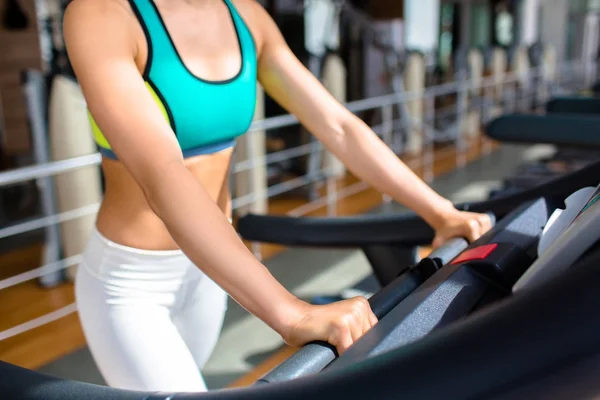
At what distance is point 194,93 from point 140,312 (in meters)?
0.33

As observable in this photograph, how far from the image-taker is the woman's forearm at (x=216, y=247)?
2.23ft

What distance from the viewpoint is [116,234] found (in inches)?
38.1

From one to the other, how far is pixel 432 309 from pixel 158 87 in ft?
1.59

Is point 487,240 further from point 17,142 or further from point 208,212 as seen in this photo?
point 17,142

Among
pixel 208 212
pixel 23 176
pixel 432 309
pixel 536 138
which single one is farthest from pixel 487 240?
pixel 23 176

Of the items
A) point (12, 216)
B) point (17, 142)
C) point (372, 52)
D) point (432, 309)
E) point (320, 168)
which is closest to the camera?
point (432, 309)

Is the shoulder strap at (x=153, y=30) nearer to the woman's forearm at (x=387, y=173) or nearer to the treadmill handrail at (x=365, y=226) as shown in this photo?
the woman's forearm at (x=387, y=173)

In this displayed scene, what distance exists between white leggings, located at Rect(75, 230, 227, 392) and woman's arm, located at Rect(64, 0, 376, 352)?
0.23 meters

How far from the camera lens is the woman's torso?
0.90 m

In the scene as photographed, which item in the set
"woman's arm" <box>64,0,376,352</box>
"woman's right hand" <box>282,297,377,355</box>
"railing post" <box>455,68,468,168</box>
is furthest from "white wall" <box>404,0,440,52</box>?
"woman's right hand" <box>282,297,377,355</box>

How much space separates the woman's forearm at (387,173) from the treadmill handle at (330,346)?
109mm

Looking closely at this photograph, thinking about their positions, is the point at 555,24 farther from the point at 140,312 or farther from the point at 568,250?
the point at 568,250

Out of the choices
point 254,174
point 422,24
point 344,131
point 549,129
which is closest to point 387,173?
point 344,131

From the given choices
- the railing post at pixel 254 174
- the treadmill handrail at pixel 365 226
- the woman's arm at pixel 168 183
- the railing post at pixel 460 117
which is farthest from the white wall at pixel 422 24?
the woman's arm at pixel 168 183
